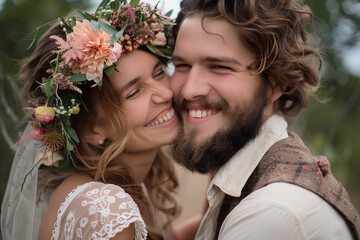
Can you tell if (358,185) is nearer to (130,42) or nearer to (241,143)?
(241,143)

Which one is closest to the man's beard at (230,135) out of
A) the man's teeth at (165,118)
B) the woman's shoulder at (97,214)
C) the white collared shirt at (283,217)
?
the white collared shirt at (283,217)

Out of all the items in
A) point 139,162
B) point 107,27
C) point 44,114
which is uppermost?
point 107,27

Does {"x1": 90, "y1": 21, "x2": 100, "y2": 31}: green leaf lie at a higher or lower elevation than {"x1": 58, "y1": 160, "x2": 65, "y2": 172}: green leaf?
higher

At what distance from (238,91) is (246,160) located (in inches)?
19.3

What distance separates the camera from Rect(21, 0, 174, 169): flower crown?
2.49 metres

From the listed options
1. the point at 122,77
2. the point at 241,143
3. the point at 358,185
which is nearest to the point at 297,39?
the point at 241,143

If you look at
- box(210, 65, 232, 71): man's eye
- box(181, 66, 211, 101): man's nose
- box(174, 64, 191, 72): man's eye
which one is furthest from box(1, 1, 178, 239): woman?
box(210, 65, 232, 71): man's eye

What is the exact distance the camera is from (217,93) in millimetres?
2656

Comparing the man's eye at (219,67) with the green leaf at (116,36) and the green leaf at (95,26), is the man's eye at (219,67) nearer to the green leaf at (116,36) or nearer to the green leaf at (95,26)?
the green leaf at (116,36)

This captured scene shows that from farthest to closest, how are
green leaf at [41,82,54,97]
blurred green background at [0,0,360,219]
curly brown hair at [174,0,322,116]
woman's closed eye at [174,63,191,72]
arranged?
blurred green background at [0,0,360,219] → woman's closed eye at [174,63,191,72] → curly brown hair at [174,0,322,116] → green leaf at [41,82,54,97]

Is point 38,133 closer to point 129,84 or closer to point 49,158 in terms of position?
point 49,158

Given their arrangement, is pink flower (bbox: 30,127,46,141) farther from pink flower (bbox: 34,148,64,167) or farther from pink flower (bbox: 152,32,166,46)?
pink flower (bbox: 152,32,166,46)

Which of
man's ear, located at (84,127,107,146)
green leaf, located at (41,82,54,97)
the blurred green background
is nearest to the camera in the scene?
green leaf, located at (41,82,54,97)

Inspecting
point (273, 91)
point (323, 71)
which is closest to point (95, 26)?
point (273, 91)
